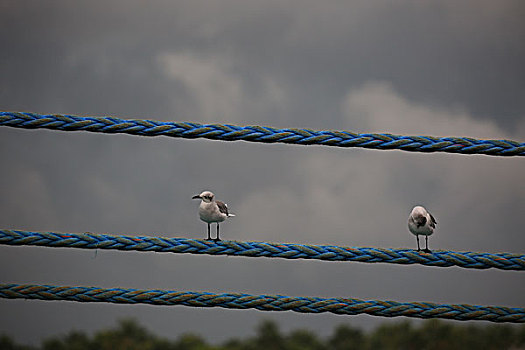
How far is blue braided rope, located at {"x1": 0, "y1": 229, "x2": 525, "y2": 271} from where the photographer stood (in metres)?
2.20

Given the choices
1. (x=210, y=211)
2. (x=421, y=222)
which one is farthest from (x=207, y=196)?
(x=421, y=222)

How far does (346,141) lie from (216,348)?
2317cm

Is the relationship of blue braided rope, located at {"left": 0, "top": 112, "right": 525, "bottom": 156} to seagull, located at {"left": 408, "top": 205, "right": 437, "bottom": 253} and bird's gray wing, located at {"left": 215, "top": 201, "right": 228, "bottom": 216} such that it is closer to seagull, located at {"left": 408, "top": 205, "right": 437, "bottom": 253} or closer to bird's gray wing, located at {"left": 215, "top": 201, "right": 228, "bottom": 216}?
seagull, located at {"left": 408, "top": 205, "right": 437, "bottom": 253}

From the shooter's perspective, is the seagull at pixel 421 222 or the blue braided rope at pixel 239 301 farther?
the seagull at pixel 421 222

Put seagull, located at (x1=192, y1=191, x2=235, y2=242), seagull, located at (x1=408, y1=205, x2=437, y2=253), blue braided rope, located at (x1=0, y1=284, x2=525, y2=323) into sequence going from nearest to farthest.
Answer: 1. blue braided rope, located at (x1=0, y1=284, x2=525, y2=323)
2. seagull, located at (x1=408, y1=205, x2=437, y2=253)
3. seagull, located at (x1=192, y1=191, x2=235, y2=242)

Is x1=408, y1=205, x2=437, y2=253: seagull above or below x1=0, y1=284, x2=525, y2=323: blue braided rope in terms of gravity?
above

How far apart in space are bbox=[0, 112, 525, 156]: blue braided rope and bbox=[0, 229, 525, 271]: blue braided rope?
37 centimetres

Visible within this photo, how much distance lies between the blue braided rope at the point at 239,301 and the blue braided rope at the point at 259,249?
147mm

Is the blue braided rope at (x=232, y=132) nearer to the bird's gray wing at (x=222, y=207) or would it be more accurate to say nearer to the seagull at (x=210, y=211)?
the seagull at (x=210, y=211)

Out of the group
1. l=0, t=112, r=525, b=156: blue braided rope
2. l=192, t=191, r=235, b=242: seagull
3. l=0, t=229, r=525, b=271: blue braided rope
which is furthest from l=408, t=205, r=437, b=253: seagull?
l=0, t=112, r=525, b=156: blue braided rope

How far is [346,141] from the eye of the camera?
87.1 inches

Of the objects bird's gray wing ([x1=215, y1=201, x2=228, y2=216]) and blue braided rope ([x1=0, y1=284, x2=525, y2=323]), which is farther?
bird's gray wing ([x1=215, y1=201, x2=228, y2=216])

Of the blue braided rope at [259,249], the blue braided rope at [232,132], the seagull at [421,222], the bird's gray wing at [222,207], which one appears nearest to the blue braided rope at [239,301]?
the blue braided rope at [259,249]

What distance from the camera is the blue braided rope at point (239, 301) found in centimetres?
219
